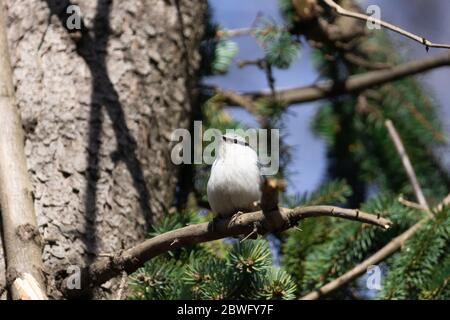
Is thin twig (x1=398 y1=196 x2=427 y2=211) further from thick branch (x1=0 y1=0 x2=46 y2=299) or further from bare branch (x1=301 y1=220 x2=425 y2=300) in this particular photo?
thick branch (x1=0 y1=0 x2=46 y2=299)

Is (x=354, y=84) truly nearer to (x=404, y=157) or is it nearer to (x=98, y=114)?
(x=404, y=157)

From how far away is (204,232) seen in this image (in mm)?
Answer: 1794

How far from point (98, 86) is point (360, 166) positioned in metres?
1.26

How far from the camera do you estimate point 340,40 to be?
9.86 ft

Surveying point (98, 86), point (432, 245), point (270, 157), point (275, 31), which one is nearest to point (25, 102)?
point (98, 86)

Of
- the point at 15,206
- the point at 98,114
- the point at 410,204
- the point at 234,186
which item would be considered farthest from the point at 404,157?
the point at 15,206

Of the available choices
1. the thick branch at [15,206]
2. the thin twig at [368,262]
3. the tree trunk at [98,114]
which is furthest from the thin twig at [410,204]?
the thick branch at [15,206]

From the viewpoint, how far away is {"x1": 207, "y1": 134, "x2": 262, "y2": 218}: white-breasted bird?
2059mm

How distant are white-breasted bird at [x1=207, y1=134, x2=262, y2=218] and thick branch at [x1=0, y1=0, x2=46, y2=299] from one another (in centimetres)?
48

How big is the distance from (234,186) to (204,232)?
288mm

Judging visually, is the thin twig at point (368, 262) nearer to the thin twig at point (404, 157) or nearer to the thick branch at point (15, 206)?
the thin twig at point (404, 157)

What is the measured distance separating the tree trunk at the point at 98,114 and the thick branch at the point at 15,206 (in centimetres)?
14

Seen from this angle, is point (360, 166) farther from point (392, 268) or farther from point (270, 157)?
point (392, 268)

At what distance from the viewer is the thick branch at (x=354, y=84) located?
3.02m
